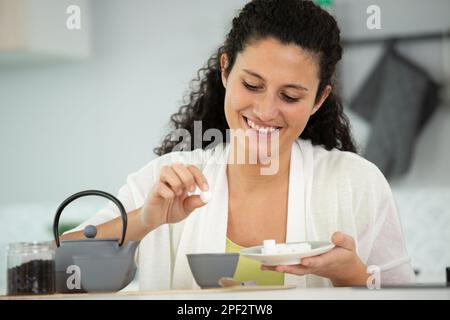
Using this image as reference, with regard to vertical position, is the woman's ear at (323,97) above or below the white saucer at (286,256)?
above

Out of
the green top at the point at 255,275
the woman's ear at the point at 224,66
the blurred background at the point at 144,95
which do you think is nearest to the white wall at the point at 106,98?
the blurred background at the point at 144,95

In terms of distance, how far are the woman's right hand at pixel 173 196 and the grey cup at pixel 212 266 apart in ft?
0.47

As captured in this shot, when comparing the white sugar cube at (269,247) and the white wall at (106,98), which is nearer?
the white sugar cube at (269,247)

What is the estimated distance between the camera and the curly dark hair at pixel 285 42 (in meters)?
1.89

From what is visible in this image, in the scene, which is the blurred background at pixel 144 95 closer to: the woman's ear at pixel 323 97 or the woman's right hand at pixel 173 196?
the woman's ear at pixel 323 97

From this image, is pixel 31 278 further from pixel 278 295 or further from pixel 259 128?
pixel 259 128

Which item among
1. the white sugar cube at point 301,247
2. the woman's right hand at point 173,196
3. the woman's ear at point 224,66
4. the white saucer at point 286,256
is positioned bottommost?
the white saucer at point 286,256

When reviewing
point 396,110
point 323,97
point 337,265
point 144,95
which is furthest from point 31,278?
point 144,95

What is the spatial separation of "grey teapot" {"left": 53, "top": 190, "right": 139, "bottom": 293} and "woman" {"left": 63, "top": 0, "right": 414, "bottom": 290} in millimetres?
224

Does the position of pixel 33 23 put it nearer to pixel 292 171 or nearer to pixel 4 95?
pixel 4 95

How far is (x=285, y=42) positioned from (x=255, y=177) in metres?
0.43

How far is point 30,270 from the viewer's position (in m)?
1.48

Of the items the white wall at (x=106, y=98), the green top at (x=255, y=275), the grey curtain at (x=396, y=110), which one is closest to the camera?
the green top at (x=255, y=275)
